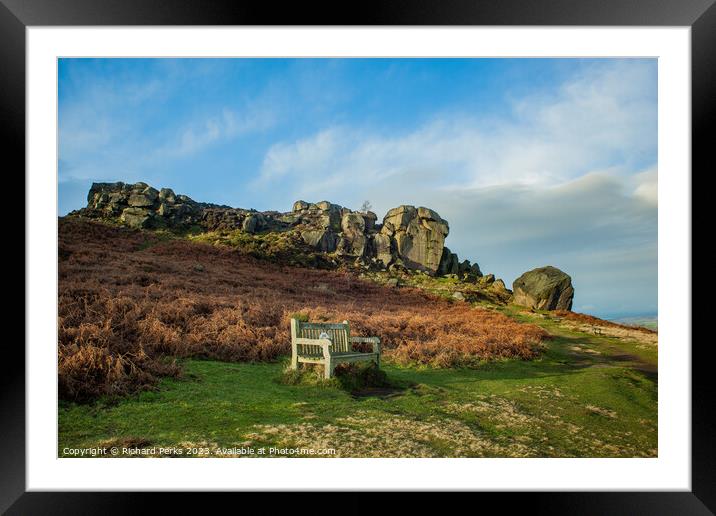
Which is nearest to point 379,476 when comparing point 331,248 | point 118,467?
point 118,467

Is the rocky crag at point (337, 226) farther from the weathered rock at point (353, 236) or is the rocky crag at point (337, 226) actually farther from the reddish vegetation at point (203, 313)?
the reddish vegetation at point (203, 313)

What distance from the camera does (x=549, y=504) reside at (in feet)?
14.5

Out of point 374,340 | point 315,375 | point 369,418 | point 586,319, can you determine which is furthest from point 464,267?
point 369,418

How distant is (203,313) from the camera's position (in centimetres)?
881

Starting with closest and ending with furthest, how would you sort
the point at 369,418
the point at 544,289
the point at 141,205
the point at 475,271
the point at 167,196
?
1. the point at 369,418
2. the point at 544,289
3. the point at 475,271
4. the point at 167,196
5. the point at 141,205

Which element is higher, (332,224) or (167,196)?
(167,196)

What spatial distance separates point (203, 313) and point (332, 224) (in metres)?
4.92

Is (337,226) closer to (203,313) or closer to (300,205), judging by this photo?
(300,205)

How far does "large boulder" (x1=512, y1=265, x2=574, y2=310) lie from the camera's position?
10.1 metres

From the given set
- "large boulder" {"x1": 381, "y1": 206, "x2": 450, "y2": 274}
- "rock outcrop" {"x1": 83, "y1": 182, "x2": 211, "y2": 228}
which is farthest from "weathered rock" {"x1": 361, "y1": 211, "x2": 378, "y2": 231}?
"rock outcrop" {"x1": 83, "y1": 182, "x2": 211, "y2": 228}

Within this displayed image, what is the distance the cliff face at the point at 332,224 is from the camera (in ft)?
38.9

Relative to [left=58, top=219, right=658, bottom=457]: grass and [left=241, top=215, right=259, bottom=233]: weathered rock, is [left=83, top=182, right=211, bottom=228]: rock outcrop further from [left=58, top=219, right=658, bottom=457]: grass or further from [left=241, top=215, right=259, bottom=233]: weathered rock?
[left=241, top=215, right=259, bottom=233]: weathered rock
